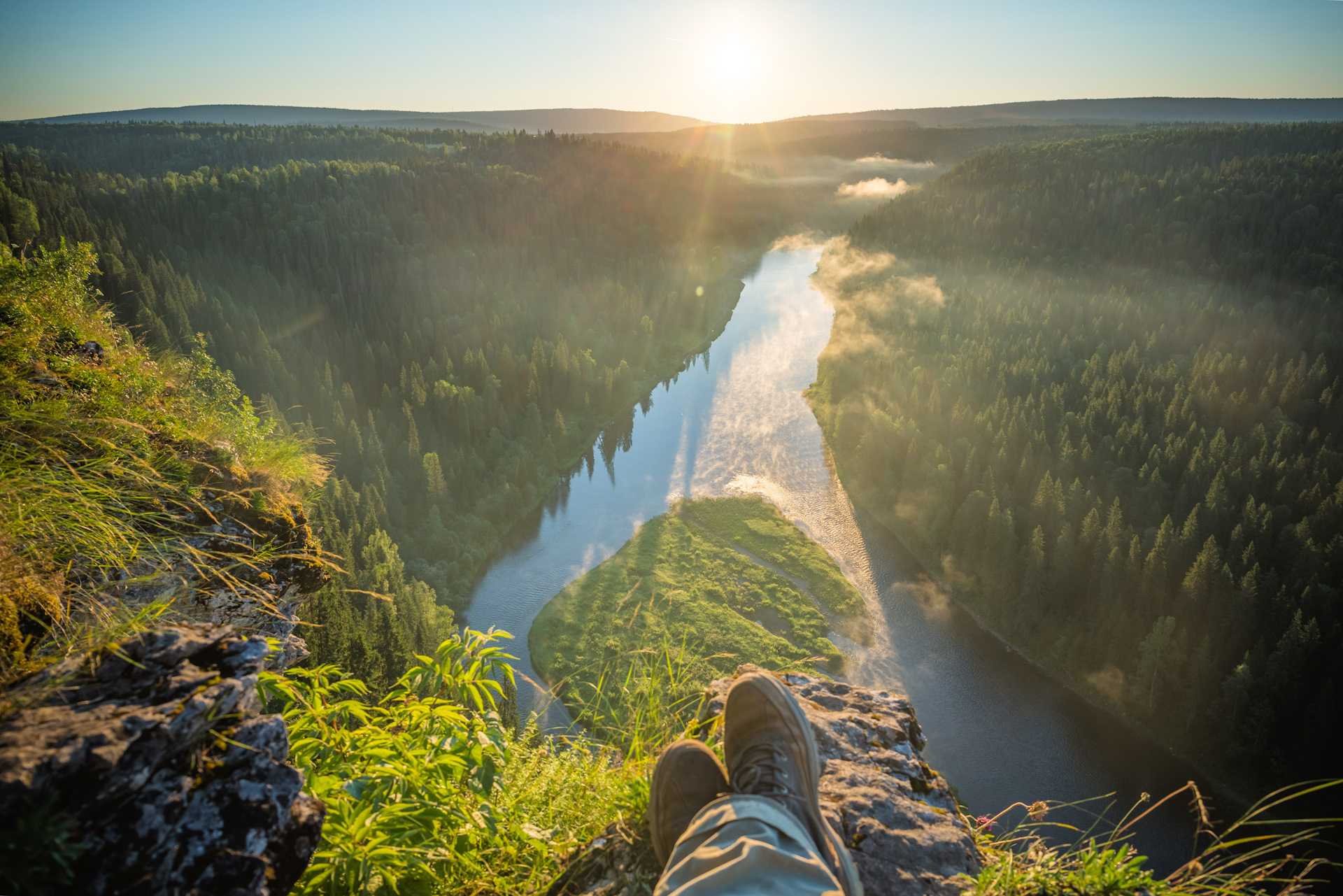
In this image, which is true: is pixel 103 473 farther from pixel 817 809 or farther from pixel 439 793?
pixel 817 809

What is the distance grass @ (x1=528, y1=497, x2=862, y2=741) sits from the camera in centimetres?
3500

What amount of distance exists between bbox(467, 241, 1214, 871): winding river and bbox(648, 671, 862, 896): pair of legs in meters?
17.0

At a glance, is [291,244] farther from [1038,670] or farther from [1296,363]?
[1296,363]

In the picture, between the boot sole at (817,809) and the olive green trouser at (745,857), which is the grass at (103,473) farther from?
the boot sole at (817,809)

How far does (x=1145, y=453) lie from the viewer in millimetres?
51000

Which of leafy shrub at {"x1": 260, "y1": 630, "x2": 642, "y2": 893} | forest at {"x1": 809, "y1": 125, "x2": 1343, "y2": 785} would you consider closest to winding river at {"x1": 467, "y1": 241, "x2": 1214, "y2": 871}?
forest at {"x1": 809, "y1": 125, "x2": 1343, "y2": 785}

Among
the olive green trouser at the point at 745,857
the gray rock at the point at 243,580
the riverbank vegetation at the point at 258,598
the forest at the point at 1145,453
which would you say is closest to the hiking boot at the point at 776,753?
the olive green trouser at the point at 745,857

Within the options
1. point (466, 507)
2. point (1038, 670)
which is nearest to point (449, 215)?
point (466, 507)

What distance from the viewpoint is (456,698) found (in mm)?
4176

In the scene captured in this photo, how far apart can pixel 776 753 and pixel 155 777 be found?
10.3ft

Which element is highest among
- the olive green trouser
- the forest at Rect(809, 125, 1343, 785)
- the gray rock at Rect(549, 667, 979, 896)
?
the olive green trouser

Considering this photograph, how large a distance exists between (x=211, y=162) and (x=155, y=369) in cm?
19455

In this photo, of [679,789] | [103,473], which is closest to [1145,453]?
[679,789]

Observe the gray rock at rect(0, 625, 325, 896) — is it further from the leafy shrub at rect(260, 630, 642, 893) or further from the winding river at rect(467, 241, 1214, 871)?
the winding river at rect(467, 241, 1214, 871)
